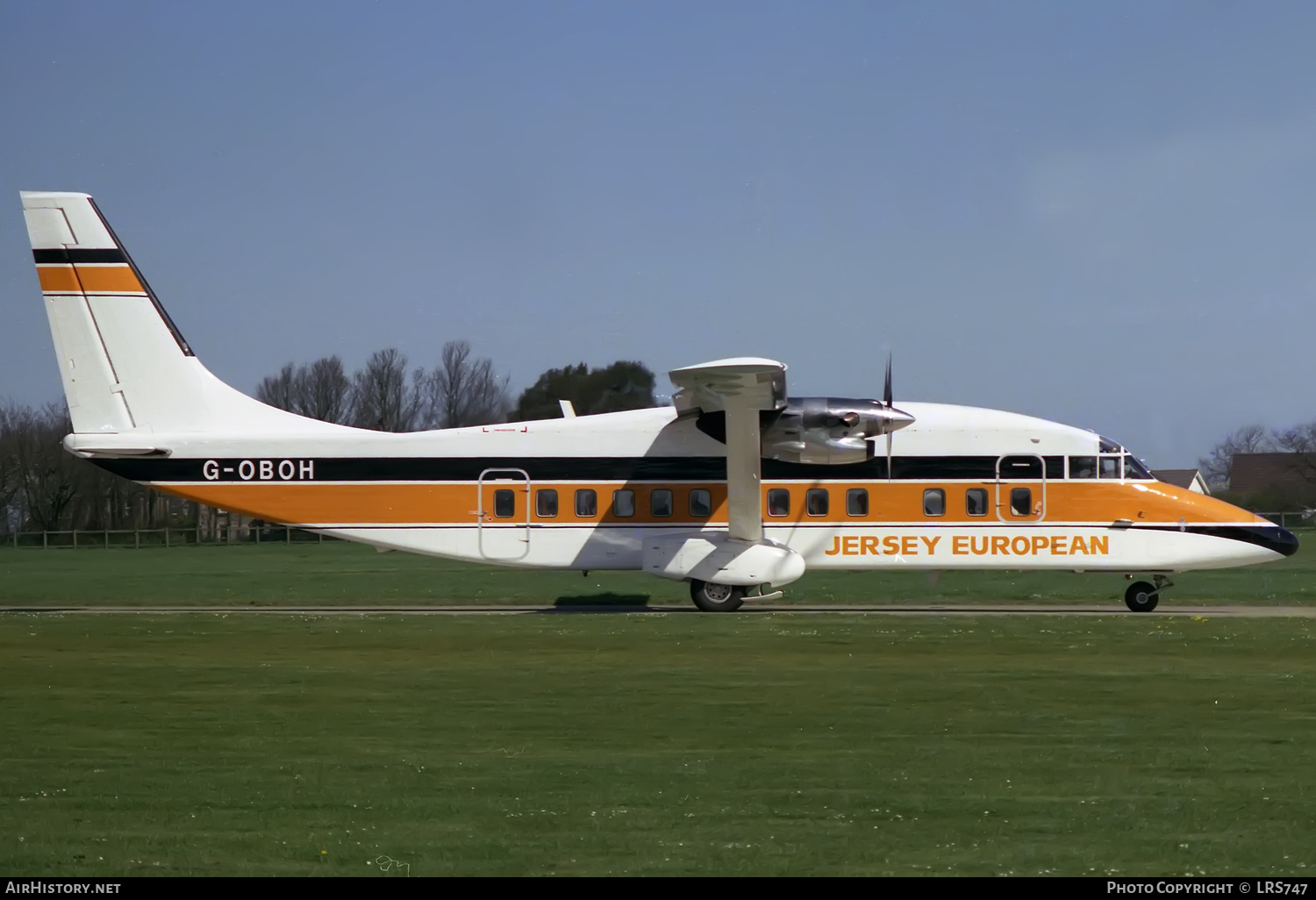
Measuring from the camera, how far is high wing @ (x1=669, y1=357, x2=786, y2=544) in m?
20.9

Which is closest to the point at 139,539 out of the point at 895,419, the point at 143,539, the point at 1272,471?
the point at 143,539

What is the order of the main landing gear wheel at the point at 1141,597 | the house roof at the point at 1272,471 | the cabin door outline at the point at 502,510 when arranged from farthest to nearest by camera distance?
the house roof at the point at 1272,471 → the cabin door outline at the point at 502,510 → the main landing gear wheel at the point at 1141,597

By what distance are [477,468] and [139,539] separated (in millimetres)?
40897

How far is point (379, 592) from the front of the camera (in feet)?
95.0

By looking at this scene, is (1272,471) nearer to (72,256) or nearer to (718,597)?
(718,597)

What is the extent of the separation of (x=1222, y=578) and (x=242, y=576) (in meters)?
24.9

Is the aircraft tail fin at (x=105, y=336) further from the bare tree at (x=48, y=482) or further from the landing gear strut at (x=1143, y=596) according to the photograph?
the bare tree at (x=48, y=482)

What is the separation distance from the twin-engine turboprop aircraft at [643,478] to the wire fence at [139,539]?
3340 centimetres

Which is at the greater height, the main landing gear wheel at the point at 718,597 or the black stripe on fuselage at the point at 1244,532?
the black stripe on fuselage at the point at 1244,532

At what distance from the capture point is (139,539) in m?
59.7

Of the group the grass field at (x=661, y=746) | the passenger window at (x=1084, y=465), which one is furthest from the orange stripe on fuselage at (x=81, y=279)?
the passenger window at (x=1084, y=465)

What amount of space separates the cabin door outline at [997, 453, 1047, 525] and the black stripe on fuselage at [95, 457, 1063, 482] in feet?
3.88

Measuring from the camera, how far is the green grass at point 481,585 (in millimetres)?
27531
